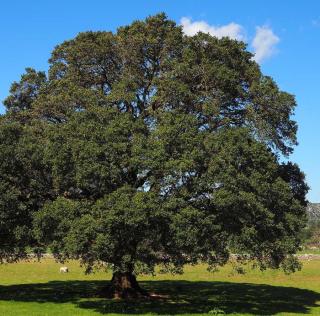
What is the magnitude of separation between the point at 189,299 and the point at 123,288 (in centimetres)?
499

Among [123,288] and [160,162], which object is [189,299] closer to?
[123,288]

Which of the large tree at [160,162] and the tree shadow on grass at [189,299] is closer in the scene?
the large tree at [160,162]

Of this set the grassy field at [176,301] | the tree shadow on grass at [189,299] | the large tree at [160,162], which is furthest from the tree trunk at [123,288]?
the grassy field at [176,301]

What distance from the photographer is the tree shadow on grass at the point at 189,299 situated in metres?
31.0

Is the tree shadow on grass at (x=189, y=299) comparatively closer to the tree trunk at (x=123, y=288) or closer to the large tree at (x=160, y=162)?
the tree trunk at (x=123, y=288)

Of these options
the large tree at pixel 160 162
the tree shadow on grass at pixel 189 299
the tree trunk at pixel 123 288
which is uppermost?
the large tree at pixel 160 162

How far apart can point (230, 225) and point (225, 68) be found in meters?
10.7

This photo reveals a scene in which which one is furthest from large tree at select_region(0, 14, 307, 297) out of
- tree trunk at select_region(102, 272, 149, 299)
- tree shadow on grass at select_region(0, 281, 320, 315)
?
tree shadow on grass at select_region(0, 281, 320, 315)

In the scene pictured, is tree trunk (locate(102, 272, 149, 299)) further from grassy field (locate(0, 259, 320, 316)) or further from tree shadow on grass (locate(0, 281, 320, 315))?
grassy field (locate(0, 259, 320, 316))

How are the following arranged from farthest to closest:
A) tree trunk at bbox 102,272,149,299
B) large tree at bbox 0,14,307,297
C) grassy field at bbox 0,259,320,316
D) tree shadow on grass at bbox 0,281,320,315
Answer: tree trunk at bbox 102,272,149,299
tree shadow on grass at bbox 0,281,320,315
grassy field at bbox 0,259,320,316
large tree at bbox 0,14,307,297

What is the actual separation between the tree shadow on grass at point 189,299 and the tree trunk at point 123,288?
133 cm

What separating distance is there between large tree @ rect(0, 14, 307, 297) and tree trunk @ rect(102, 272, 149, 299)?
0.35ft

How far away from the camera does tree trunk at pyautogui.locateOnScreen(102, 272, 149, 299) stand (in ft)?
117

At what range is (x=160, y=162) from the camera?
26844 mm
